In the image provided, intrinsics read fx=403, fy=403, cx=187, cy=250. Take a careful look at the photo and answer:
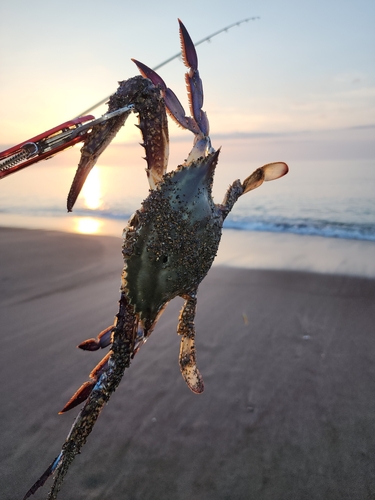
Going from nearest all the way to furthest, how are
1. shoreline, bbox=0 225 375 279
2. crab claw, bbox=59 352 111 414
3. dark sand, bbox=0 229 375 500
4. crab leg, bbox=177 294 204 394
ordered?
crab claw, bbox=59 352 111 414
crab leg, bbox=177 294 204 394
dark sand, bbox=0 229 375 500
shoreline, bbox=0 225 375 279

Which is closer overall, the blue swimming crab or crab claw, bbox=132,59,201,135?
the blue swimming crab

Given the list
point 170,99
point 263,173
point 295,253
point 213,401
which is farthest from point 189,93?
point 295,253

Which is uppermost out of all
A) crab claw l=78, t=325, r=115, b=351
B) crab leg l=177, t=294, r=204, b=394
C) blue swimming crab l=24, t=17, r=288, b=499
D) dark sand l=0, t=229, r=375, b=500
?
blue swimming crab l=24, t=17, r=288, b=499

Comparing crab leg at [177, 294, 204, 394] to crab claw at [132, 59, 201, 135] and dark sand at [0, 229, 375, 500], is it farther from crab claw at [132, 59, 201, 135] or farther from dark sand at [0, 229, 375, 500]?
crab claw at [132, 59, 201, 135]

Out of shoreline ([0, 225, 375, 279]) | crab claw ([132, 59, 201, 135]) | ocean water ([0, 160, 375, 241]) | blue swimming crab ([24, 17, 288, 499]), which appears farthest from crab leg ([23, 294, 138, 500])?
ocean water ([0, 160, 375, 241])

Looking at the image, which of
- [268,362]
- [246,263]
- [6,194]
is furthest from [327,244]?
[6,194]

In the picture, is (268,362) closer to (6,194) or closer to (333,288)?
Answer: (333,288)
